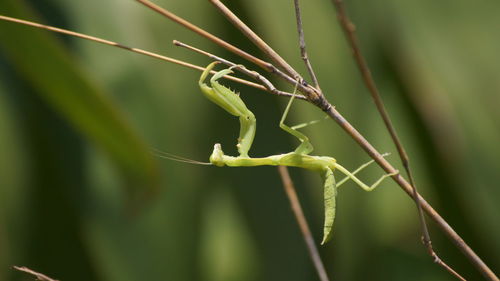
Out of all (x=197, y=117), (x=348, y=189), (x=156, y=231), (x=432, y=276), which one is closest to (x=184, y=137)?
(x=197, y=117)

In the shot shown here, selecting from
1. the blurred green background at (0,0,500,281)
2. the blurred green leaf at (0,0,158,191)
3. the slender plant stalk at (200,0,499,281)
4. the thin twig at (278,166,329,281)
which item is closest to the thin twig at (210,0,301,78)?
the slender plant stalk at (200,0,499,281)

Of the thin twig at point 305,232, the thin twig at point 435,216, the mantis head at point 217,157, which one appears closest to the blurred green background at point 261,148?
the mantis head at point 217,157

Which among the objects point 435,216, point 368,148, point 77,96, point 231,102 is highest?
point 77,96

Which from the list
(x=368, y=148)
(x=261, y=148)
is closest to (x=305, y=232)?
(x=368, y=148)

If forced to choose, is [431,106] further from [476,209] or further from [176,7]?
[176,7]

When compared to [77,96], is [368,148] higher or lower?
lower

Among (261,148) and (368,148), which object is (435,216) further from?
(261,148)

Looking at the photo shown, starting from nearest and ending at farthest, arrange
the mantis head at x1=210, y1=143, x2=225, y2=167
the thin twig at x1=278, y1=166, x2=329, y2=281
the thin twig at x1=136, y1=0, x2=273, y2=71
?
the thin twig at x1=136, y1=0, x2=273, y2=71
the thin twig at x1=278, y1=166, x2=329, y2=281
the mantis head at x1=210, y1=143, x2=225, y2=167

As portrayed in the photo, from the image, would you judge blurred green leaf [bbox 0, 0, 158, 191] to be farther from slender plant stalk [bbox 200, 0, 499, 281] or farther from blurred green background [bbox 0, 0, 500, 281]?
slender plant stalk [bbox 200, 0, 499, 281]
